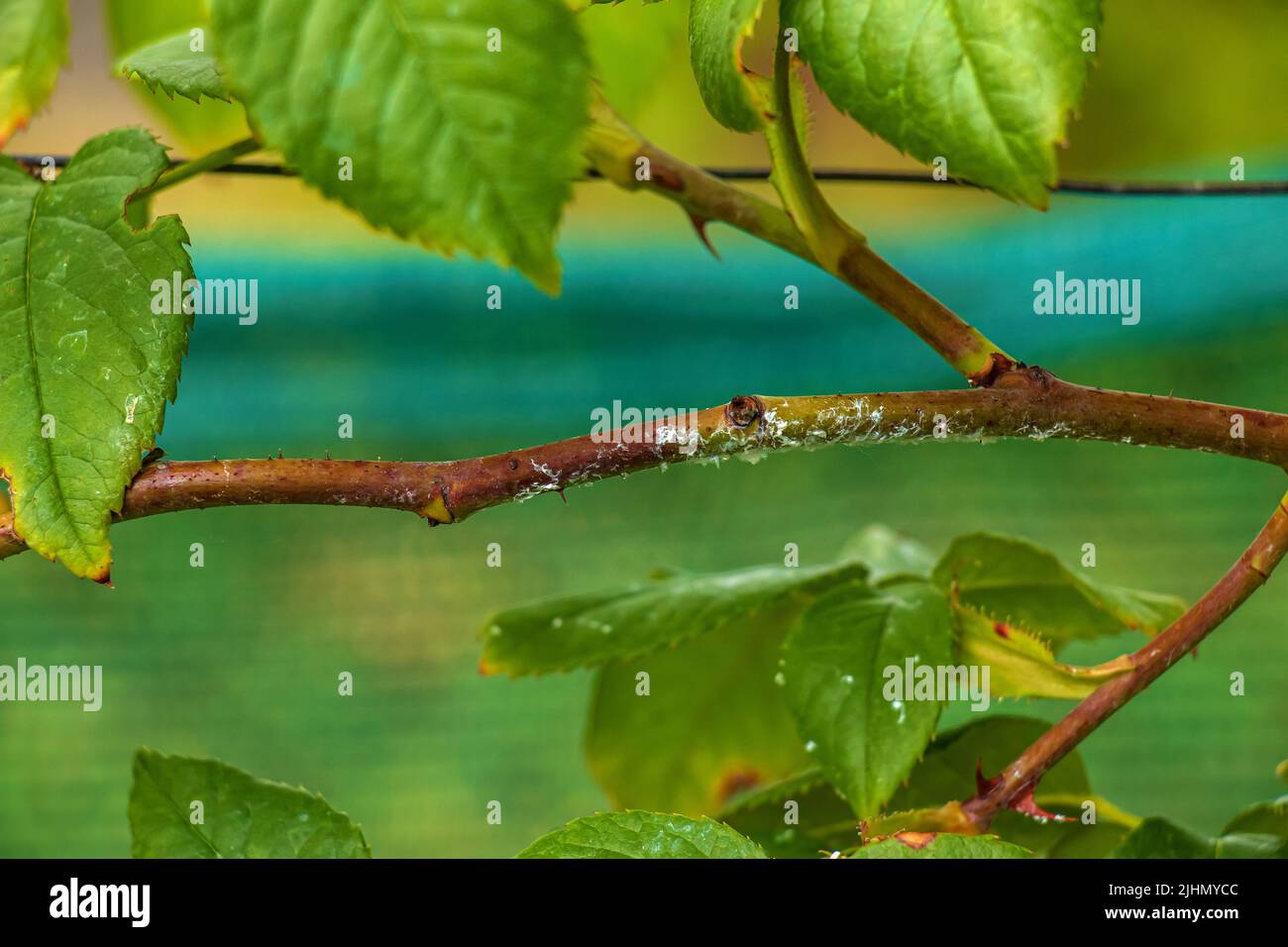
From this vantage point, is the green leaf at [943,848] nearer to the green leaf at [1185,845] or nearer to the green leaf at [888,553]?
the green leaf at [1185,845]

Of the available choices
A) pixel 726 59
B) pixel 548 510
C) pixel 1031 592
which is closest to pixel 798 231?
pixel 726 59

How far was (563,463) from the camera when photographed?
9.8 inches

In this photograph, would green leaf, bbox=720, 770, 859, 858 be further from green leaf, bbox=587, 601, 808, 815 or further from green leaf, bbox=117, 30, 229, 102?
green leaf, bbox=117, 30, 229, 102

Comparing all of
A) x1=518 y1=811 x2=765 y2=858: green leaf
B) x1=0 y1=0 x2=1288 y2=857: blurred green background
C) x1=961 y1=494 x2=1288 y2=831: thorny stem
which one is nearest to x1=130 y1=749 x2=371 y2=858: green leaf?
x1=518 y1=811 x2=765 y2=858: green leaf

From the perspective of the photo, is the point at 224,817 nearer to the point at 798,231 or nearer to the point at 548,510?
the point at 798,231

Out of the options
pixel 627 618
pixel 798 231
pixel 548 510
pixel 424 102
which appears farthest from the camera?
pixel 548 510

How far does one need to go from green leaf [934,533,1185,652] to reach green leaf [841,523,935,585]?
3 centimetres

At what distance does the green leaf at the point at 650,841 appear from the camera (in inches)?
10.4

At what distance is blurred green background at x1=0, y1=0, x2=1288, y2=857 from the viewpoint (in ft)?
3.89

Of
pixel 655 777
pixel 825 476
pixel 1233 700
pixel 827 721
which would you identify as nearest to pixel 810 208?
pixel 827 721

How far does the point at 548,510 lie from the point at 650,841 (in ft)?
4.04

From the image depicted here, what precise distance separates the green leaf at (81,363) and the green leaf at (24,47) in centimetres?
7
